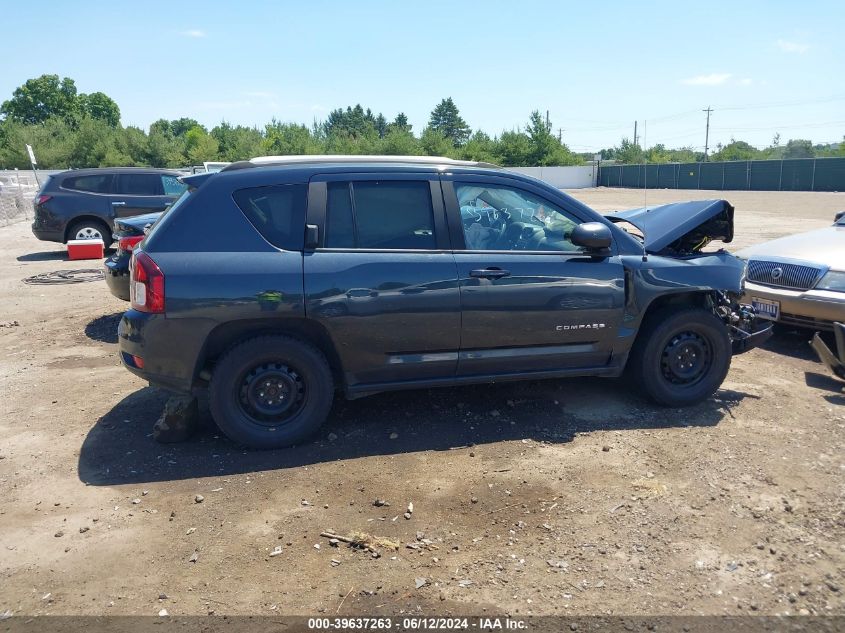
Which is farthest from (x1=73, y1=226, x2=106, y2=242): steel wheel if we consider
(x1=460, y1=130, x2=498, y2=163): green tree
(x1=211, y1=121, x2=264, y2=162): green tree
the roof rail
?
(x1=460, y1=130, x2=498, y2=163): green tree

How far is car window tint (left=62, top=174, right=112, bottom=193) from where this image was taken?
14336 millimetres

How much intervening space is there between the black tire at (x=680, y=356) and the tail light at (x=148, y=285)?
3.60 meters

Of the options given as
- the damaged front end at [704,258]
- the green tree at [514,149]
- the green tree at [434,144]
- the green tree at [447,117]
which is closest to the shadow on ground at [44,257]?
the damaged front end at [704,258]

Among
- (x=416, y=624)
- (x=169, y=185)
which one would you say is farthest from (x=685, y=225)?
(x=169, y=185)

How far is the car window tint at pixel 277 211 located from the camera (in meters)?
4.57

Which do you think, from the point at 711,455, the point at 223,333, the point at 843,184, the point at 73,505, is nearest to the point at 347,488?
the point at 223,333

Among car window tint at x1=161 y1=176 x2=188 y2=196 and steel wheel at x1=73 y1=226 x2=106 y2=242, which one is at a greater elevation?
car window tint at x1=161 y1=176 x2=188 y2=196

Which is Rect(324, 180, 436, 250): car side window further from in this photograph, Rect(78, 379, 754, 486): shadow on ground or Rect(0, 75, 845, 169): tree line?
Rect(0, 75, 845, 169): tree line

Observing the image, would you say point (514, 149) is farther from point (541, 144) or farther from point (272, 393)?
point (272, 393)

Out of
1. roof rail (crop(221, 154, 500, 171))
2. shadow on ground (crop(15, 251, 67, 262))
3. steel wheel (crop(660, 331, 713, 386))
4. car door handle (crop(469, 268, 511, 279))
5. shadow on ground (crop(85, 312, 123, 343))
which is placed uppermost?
roof rail (crop(221, 154, 500, 171))

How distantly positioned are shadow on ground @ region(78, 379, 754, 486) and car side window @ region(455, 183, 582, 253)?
1318mm

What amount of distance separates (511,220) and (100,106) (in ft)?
351

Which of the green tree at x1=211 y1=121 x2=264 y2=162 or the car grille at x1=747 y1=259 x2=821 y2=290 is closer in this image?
the car grille at x1=747 y1=259 x2=821 y2=290

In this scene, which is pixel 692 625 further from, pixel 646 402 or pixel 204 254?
pixel 204 254
